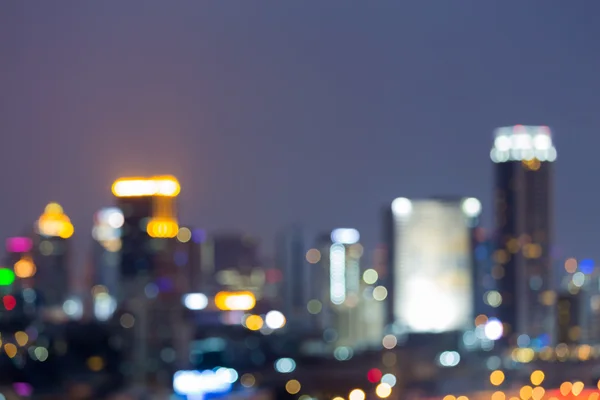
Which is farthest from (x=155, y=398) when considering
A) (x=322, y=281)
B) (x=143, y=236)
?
(x=322, y=281)

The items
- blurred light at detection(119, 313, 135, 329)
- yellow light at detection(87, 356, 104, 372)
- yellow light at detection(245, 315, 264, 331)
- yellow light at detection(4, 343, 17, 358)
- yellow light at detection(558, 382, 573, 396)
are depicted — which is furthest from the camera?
yellow light at detection(245, 315, 264, 331)

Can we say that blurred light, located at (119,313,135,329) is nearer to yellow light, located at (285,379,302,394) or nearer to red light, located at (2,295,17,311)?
red light, located at (2,295,17,311)

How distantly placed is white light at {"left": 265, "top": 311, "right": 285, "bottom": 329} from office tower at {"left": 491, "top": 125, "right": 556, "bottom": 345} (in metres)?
3.74

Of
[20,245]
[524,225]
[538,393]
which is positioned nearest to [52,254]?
[20,245]

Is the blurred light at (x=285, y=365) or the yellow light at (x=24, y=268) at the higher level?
the yellow light at (x=24, y=268)

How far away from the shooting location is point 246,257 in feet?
85.4

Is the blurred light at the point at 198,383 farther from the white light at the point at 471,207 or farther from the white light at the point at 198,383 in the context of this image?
the white light at the point at 471,207

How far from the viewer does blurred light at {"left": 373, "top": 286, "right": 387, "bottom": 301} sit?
24.4 m

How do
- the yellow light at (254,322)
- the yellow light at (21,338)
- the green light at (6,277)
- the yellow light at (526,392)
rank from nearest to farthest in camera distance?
the yellow light at (526,392), the yellow light at (21,338), the green light at (6,277), the yellow light at (254,322)

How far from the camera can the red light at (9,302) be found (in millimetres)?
17922

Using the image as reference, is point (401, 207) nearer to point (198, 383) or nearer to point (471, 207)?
point (471, 207)

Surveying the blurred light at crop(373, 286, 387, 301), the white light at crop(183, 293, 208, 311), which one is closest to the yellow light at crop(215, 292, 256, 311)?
A: the white light at crop(183, 293, 208, 311)

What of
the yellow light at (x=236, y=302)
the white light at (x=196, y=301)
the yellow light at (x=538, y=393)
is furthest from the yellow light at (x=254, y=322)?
the yellow light at (x=538, y=393)

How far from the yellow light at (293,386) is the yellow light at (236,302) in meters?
11.8
